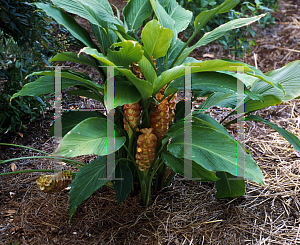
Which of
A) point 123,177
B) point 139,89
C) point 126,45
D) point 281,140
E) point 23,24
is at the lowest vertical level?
point 123,177

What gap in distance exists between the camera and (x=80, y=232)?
1151 millimetres

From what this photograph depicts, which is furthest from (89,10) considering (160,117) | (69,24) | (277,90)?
(277,90)

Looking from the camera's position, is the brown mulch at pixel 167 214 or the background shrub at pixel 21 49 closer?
the brown mulch at pixel 167 214

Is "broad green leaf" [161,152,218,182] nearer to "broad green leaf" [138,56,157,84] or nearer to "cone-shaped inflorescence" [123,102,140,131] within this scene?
"cone-shaped inflorescence" [123,102,140,131]

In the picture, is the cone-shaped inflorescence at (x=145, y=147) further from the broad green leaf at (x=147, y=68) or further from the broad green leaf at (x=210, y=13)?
the broad green leaf at (x=210, y=13)

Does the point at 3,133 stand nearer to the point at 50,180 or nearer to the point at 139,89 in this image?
the point at 50,180

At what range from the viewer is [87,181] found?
3.31 ft

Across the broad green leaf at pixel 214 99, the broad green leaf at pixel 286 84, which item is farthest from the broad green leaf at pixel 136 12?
the broad green leaf at pixel 286 84

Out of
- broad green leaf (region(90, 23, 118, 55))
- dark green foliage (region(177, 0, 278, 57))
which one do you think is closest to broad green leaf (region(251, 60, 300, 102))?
broad green leaf (region(90, 23, 118, 55))

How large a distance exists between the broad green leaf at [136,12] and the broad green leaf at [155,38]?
23 cm

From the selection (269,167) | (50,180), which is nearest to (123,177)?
(50,180)

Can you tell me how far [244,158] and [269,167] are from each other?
26.3 inches

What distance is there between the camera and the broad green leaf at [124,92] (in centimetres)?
90

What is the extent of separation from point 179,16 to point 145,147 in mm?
599
